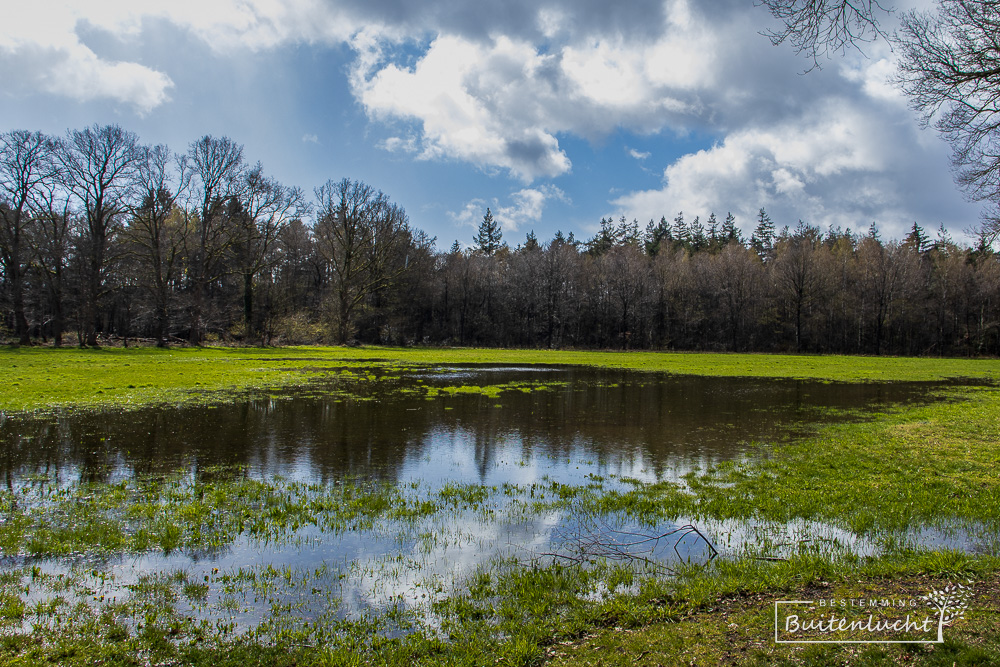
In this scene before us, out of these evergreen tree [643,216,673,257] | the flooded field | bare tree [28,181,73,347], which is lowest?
the flooded field

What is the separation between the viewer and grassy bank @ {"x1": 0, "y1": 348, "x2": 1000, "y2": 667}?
4.32 meters

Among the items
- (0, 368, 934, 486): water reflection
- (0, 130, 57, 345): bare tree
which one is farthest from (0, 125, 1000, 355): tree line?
(0, 368, 934, 486): water reflection

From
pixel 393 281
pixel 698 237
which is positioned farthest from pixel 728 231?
pixel 393 281

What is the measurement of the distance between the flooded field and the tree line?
4041cm

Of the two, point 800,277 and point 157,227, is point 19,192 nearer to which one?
point 157,227

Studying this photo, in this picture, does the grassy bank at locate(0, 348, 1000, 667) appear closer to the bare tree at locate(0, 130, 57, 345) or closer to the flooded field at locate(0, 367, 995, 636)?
the flooded field at locate(0, 367, 995, 636)

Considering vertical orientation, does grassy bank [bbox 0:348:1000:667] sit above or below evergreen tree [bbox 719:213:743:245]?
below

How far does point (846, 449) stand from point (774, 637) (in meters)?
9.72

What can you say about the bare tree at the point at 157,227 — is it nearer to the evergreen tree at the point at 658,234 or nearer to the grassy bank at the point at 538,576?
the grassy bank at the point at 538,576

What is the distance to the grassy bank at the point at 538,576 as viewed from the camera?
432 cm

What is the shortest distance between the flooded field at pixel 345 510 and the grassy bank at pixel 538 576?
0.05 metres

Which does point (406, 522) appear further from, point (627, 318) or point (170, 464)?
point (627, 318)

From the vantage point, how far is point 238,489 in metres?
8.95

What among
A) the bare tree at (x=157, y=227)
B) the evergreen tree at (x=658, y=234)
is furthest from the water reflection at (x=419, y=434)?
the evergreen tree at (x=658, y=234)
